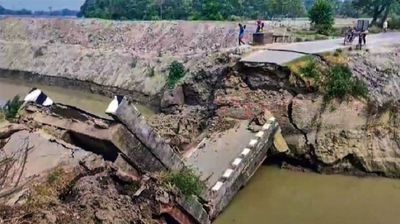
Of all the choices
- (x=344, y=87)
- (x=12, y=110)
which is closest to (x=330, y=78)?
(x=344, y=87)

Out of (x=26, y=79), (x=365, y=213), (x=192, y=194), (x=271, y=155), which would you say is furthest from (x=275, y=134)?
(x=26, y=79)

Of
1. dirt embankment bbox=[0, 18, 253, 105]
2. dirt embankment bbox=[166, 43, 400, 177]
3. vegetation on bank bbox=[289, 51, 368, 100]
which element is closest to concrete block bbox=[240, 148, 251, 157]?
→ dirt embankment bbox=[166, 43, 400, 177]

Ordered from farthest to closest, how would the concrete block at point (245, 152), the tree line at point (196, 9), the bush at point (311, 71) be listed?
the tree line at point (196, 9), the bush at point (311, 71), the concrete block at point (245, 152)

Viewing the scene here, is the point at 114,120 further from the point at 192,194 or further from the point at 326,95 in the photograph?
the point at 326,95

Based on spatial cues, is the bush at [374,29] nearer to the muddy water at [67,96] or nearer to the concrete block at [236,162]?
the muddy water at [67,96]

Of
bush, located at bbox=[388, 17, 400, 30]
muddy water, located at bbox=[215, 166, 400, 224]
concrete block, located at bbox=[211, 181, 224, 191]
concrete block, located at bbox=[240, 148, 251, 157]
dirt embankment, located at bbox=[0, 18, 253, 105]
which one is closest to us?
concrete block, located at bbox=[211, 181, 224, 191]

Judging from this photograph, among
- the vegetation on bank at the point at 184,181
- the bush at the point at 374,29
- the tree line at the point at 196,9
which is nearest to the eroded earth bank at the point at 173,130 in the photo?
the vegetation on bank at the point at 184,181

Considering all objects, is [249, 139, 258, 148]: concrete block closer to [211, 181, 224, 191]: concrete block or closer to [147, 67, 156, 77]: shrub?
[211, 181, 224, 191]: concrete block
